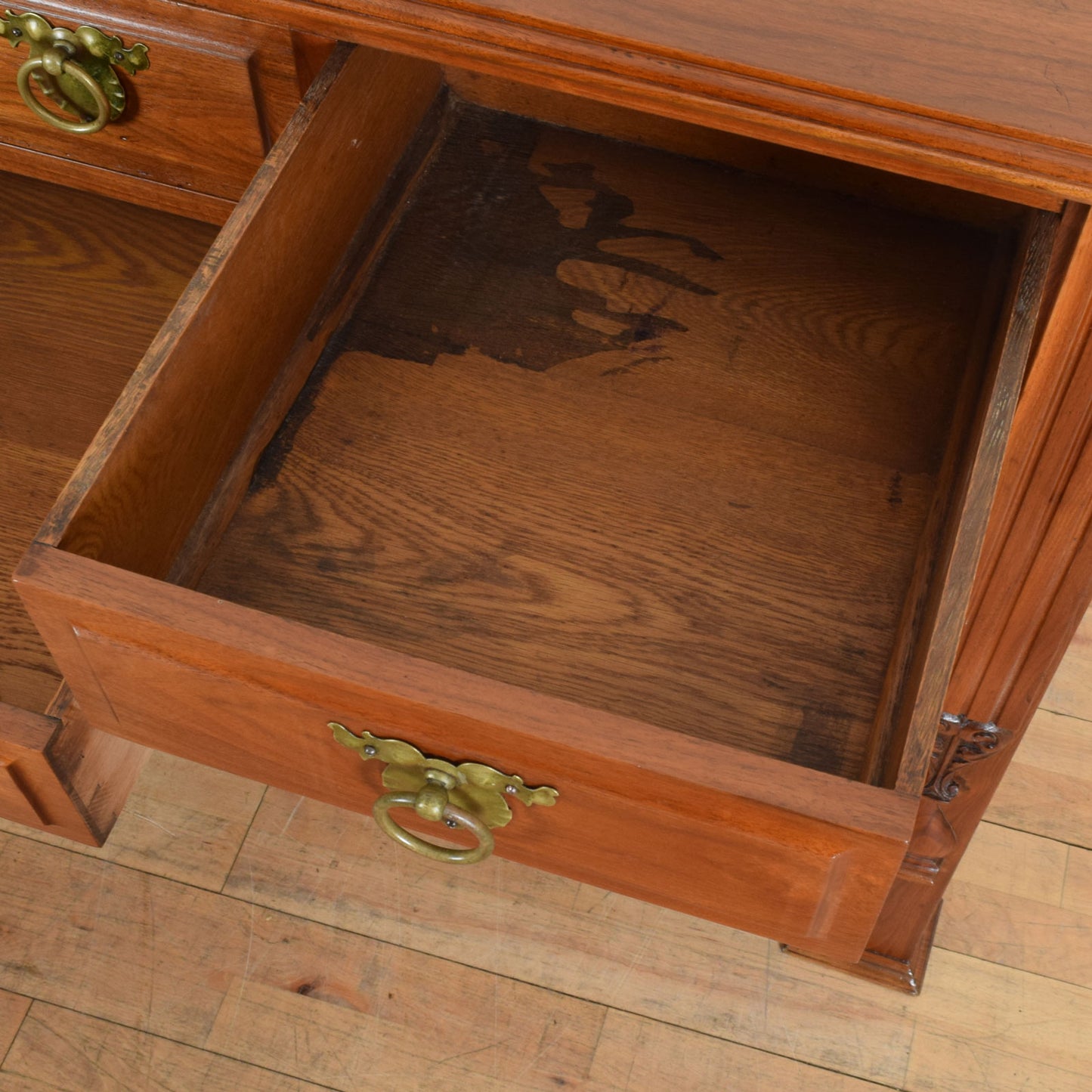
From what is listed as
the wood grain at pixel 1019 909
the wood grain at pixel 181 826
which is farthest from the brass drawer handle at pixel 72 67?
the wood grain at pixel 1019 909

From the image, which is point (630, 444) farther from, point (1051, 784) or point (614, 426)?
point (1051, 784)

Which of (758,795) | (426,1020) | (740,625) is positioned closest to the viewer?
(758,795)

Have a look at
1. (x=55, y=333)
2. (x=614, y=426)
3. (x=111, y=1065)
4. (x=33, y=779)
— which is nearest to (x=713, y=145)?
(x=614, y=426)

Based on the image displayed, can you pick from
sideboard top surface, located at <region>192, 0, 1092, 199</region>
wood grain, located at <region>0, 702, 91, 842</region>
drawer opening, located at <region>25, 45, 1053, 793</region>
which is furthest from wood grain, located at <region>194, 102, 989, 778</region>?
sideboard top surface, located at <region>192, 0, 1092, 199</region>

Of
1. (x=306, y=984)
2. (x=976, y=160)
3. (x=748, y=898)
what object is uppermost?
(x=976, y=160)

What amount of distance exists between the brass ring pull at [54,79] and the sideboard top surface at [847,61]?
0.25 m

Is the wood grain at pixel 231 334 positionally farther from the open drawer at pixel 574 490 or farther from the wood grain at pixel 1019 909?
the wood grain at pixel 1019 909

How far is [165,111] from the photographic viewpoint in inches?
30.8

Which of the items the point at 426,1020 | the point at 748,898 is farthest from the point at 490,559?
the point at 426,1020

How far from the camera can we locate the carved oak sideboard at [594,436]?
1.81 feet

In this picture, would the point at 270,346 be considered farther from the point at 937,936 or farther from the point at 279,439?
the point at 937,936

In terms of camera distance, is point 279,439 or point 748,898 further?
point 279,439

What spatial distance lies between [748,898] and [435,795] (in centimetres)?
16

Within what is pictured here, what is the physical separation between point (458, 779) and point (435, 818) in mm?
28
